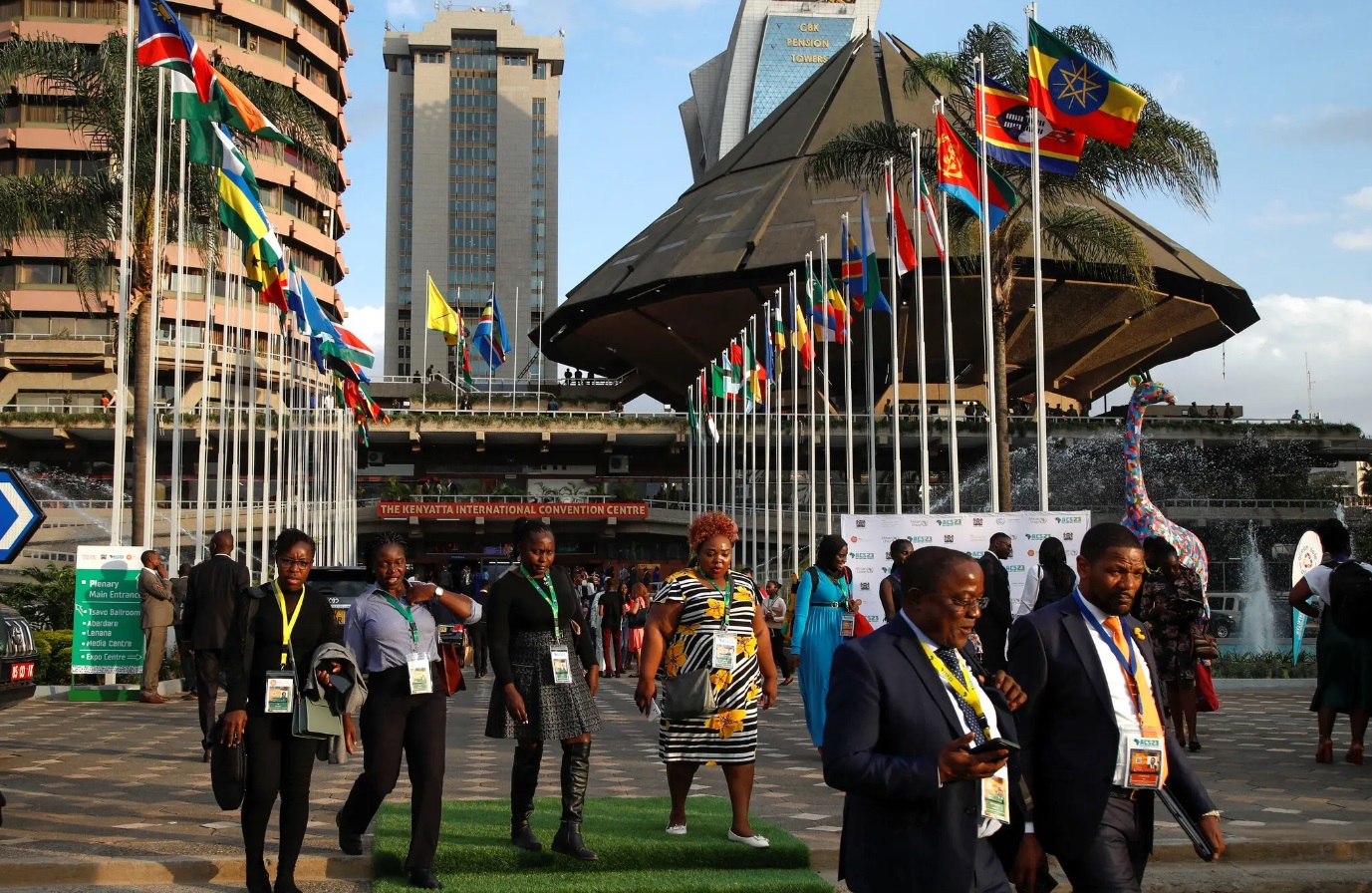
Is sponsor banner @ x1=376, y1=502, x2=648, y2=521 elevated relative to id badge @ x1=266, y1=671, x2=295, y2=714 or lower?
elevated

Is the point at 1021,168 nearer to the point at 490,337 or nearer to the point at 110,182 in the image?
the point at 110,182

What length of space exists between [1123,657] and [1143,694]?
13 centimetres

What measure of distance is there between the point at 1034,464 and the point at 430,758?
174 ft

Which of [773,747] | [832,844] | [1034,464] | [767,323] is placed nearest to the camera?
[832,844]

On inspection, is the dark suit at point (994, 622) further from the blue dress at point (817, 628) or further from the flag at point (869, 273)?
the flag at point (869, 273)

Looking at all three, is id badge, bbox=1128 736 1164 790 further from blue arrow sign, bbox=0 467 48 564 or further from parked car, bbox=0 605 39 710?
parked car, bbox=0 605 39 710

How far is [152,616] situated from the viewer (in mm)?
15273

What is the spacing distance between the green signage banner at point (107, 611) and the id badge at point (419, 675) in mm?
10742

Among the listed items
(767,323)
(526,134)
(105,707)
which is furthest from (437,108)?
(105,707)

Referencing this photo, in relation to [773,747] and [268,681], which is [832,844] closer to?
[268,681]

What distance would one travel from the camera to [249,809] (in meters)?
6.28

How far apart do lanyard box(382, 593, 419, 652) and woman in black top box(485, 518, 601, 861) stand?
0.37 m

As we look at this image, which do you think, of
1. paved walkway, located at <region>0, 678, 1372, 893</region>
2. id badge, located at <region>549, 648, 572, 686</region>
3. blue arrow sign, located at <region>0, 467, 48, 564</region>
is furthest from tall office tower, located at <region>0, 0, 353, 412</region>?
id badge, located at <region>549, 648, 572, 686</region>

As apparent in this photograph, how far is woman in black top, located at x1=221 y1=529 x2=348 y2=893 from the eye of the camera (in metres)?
6.26
